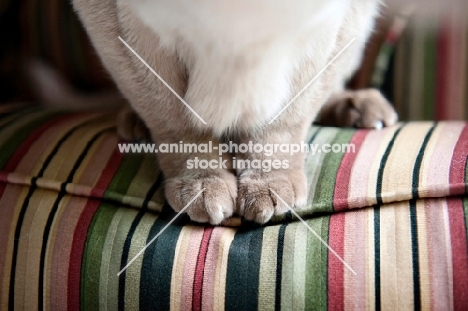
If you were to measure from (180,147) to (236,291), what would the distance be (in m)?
0.30

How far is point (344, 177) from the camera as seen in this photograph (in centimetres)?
85

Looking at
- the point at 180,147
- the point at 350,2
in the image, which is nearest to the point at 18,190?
the point at 180,147

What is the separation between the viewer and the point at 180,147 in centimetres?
93

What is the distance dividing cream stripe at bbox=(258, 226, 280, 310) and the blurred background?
26.6 inches

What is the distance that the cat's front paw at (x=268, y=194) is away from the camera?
A: 81 cm

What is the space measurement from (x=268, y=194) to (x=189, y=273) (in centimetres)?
18

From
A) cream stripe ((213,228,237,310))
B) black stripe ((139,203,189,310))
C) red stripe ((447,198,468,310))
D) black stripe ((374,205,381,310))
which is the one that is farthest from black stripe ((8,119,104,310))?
red stripe ((447,198,468,310))

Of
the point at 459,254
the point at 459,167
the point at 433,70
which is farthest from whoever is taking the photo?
the point at 433,70

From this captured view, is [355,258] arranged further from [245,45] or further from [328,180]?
[245,45]

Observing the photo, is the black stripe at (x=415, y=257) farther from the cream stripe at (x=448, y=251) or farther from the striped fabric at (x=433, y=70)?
the striped fabric at (x=433, y=70)

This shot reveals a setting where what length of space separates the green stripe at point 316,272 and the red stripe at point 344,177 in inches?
1.6

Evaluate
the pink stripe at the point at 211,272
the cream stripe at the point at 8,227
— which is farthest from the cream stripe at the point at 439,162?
the cream stripe at the point at 8,227

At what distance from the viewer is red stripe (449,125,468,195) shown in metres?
0.76

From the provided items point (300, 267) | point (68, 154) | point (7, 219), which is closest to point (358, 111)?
point (300, 267)
